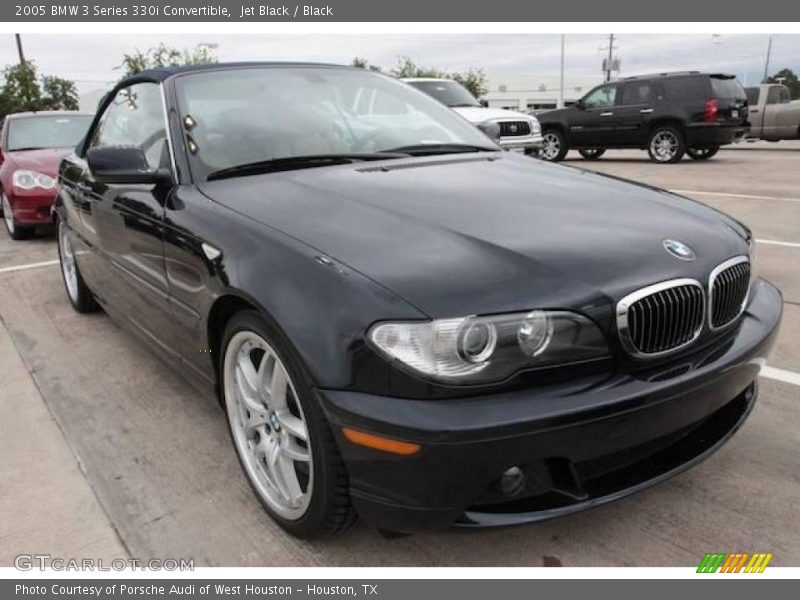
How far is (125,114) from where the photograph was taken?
3.73 metres

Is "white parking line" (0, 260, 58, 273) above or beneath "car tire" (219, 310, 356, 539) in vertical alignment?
beneath

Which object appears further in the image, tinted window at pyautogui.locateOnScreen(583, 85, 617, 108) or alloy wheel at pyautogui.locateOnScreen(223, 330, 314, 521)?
tinted window at pyautogui.locateOnScreen(583, 85, 617, 108)

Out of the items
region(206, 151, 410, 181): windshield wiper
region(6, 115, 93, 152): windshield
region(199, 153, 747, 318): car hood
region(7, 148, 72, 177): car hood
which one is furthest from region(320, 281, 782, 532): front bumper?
region(6, 115, 93, 152): windshield

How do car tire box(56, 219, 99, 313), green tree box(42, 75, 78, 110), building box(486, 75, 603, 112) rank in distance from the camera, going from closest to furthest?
car tire box(56, 219, 99, 313) → green tree box(42, 75, 78, 110) → building box(486, 75, 603, 112)

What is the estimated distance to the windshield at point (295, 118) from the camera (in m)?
2.86

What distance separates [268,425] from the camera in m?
2.34

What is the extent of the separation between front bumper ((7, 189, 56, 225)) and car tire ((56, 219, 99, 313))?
9.20 feet

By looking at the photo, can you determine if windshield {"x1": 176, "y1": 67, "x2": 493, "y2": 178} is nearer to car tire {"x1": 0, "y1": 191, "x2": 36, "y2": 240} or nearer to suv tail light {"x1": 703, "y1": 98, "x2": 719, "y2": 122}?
car tire {"x1": 0, "y1": 191, "x2": 36, "y2": 240}

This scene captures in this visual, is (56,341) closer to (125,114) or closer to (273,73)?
(125,114)

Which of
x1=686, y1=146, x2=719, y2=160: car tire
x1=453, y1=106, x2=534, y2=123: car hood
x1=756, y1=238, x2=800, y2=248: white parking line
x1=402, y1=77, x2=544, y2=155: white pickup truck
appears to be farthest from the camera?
x1=686, y1=146, x2=719, y2=160: car tire

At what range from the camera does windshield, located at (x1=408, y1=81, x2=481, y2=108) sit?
38.8ft

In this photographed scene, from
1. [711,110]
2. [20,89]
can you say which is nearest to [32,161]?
[711,110]

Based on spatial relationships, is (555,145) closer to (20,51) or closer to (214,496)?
(214,496)

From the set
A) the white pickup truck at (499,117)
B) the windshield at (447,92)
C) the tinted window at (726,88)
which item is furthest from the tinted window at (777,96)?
the windshield at (447,92)
